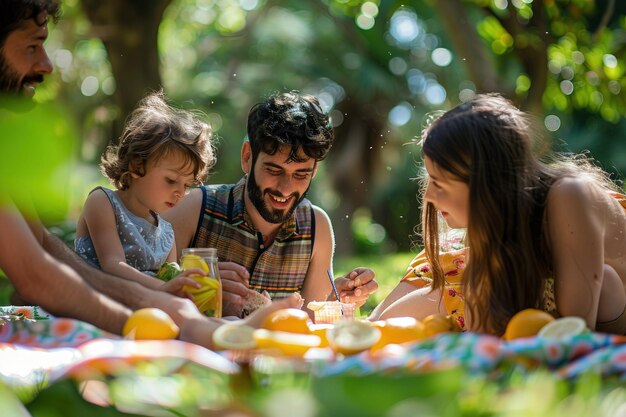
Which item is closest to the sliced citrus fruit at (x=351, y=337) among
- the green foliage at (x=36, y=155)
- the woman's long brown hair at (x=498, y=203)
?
the woman's long brown hair at (x=498, y=203)

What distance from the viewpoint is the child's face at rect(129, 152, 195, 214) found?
333 centimetres

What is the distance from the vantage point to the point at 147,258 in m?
3.35

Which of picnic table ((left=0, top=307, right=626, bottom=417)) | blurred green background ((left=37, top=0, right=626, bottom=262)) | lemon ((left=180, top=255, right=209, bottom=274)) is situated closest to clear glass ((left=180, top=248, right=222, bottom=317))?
lemon ((left=180, top=255, right=209, bottom=274))

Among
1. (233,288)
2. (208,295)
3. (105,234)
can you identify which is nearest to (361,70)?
(105,234)

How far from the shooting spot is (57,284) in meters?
2.03

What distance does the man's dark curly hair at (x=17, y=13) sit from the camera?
2332mm

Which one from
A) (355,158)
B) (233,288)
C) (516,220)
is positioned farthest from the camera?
(355,158)

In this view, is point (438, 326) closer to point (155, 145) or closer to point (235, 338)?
point (235, 338)

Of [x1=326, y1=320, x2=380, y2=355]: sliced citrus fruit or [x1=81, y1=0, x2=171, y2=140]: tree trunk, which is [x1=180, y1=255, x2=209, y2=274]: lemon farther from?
[x1=81, y1=0, x2=171, y2=140]: tree trunk

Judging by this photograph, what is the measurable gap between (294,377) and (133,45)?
7.87 m

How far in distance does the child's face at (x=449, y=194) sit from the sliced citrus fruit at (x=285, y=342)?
754 millimetres

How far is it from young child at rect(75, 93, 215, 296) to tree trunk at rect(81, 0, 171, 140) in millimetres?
4957

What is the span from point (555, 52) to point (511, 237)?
6.38 m

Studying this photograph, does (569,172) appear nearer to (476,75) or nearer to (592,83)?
(476,75)
